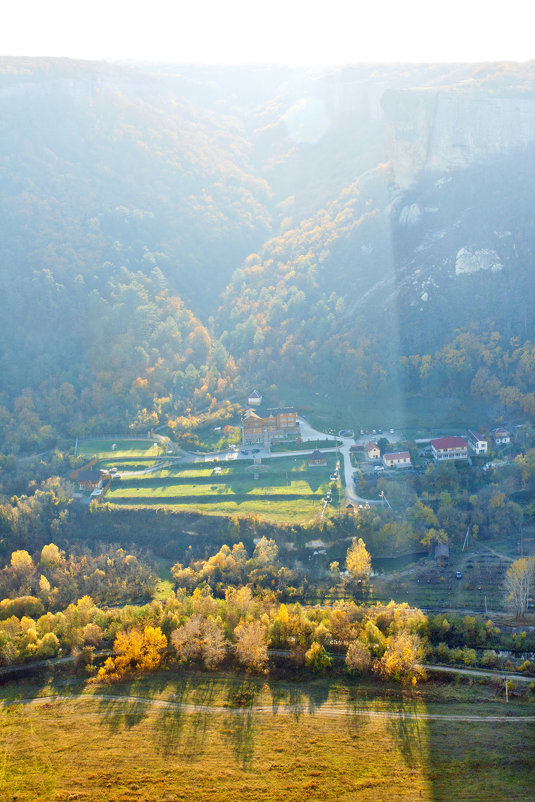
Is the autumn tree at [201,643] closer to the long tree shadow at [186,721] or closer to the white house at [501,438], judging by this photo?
the long tree shadow at [186,721]

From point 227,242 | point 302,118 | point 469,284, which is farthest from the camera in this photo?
point 302,118

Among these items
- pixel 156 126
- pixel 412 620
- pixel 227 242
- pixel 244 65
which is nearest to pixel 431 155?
pixel 227 242

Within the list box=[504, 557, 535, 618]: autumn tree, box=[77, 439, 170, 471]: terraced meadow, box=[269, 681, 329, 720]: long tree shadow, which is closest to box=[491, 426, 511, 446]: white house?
box=[504, 557, 535, 618]: autumn tree

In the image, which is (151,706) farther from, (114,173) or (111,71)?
(111,71)

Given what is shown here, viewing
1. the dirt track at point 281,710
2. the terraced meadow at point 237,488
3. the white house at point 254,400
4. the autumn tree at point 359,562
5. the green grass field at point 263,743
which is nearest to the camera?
the green grass field at point 263,743

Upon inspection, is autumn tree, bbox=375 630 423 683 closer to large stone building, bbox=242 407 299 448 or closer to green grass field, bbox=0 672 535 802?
green grass field, bbox=0 672 535 802

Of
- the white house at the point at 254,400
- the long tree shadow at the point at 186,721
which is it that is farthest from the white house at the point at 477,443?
the long tree shadow at the point at 186,721
